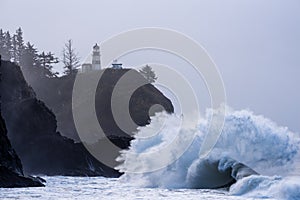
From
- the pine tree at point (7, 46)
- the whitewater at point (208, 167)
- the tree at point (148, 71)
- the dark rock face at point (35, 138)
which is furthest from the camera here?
the tree at point (148, 71)

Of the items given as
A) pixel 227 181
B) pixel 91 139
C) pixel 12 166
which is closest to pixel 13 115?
pixel 12 166

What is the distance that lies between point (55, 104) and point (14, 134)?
2867cm

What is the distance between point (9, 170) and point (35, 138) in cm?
1689

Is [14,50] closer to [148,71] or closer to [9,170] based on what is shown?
[148,71]

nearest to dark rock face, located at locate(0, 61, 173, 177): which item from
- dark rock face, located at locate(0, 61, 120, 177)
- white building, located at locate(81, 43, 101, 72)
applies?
dark rock face, located at locate(0, 61, 120, 177)

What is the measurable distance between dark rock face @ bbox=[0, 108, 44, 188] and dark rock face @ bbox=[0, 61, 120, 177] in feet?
36.0

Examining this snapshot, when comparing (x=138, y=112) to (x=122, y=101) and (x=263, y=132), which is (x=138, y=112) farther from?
(x=263, y=132)

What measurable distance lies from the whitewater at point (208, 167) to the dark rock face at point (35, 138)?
16774 millimetres

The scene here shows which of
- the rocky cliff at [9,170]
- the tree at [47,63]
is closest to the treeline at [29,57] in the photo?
the tree at [47,63]

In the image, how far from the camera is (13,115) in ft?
132

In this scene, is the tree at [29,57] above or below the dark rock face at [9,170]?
above

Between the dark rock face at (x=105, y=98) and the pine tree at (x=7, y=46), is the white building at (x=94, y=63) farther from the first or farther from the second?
the pine tree at (x=7, y=46)

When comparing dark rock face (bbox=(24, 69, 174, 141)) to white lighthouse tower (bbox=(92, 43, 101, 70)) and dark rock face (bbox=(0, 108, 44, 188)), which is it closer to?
white lighthouse tower (bbox=(92, 43, 101, 70))

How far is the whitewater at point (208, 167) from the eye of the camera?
17.3 m
